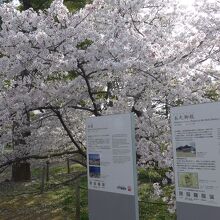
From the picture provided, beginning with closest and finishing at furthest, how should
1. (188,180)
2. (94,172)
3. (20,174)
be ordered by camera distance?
(188,180) < (94,172) < (20,174)

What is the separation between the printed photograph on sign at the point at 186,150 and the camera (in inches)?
177

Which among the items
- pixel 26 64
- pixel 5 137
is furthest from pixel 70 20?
pixel 5 137

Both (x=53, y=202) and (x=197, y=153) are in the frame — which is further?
(x=53, y=202)

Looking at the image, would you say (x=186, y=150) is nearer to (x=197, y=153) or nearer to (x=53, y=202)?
(x=197, y=153)

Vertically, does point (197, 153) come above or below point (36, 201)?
above

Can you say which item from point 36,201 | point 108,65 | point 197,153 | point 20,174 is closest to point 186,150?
point 197,153

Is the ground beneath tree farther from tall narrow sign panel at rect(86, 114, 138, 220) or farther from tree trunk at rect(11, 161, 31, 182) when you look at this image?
tall narrow sign panel at rect(86, 114, 138, 220)

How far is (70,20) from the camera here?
7.64 m

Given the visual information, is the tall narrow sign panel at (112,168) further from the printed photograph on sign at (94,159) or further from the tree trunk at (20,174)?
the tree trunk at (20,174)

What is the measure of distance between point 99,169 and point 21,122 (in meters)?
3.11

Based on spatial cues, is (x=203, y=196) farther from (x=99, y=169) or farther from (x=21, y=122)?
(x=21, y=122)

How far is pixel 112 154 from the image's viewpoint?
5.70 meters

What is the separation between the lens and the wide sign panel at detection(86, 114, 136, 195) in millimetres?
5438

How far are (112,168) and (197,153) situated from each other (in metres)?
1.58
